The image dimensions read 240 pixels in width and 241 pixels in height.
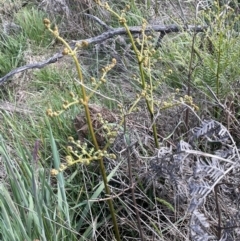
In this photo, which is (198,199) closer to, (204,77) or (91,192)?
(91,192)

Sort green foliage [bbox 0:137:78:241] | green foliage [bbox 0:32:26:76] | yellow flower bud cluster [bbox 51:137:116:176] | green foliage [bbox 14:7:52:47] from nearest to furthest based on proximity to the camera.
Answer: yellow flower bud cluster [bbox 51:137:116:176]
green foliage [bbox 0:137:78:241]
green foliage [bbox 0:32:26:76]
green foliage [bbox 14:7:52:47]

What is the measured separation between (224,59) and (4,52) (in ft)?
5.89

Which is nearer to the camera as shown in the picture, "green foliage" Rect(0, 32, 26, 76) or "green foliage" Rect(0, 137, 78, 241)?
"green foliage" Rect(0, 137, 78, 241)

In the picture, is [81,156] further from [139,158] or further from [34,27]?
[34,27]

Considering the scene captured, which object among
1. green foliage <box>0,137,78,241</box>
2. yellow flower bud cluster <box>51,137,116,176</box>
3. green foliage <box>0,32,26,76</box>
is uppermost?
yellow flower bud cluster <box>51,137,116,176</box>

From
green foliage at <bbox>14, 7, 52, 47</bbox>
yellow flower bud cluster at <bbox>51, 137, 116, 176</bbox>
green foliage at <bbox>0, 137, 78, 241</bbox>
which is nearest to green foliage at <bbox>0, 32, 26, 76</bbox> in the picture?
green foliage at <bbox>14, 7, 52, 47</bbox>

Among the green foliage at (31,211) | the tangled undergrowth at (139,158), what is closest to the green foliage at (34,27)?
the tangled undergrowth at (139,158)

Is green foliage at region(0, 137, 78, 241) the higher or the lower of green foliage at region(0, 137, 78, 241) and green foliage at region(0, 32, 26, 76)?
the higher

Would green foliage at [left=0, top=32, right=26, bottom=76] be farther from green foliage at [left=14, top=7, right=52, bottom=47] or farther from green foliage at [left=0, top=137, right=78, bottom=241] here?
green foliage at [left=0, top=137, right=78, bottom=241]

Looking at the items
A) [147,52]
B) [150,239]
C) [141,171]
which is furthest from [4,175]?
[147,52]

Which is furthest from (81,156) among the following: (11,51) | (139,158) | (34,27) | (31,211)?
(34,27)

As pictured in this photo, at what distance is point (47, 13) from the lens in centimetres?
381

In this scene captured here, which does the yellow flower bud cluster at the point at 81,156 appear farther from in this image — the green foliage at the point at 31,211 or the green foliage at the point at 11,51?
the green foliage at the point at 11,51

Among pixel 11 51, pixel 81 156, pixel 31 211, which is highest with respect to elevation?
pixel 81 156
